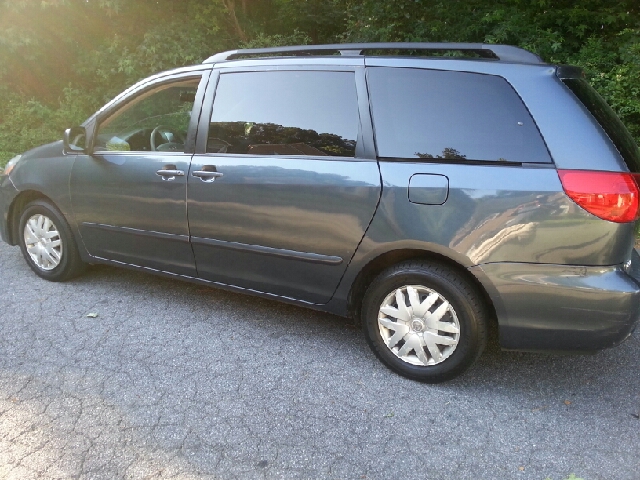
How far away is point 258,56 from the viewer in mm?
3977

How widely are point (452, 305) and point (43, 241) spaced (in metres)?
3.31

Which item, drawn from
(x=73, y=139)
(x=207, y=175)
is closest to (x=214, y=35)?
(x=73, y=139)

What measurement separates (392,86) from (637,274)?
1.59 m

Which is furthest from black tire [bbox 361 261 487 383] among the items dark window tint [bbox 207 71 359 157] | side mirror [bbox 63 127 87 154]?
side mirror [bbox 63 127 87 154]

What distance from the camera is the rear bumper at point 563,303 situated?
280 centimetres

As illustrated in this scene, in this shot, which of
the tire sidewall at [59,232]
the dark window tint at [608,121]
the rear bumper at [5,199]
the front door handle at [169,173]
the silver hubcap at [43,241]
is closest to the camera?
the dark window tint at [608,121]

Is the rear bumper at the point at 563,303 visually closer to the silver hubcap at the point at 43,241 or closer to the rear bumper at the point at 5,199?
the silver hubcap at the point at 43,241

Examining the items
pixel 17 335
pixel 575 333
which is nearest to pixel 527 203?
pixel 575 333

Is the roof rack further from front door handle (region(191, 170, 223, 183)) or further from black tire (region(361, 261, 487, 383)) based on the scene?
black tire (region(361, 261, 487, 383))

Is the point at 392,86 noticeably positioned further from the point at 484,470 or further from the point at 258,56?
the point at 484,470

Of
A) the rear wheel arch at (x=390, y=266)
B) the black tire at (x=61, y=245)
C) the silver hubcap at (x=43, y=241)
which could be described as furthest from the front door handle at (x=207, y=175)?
the silver hubcap at (x=43, y=241)

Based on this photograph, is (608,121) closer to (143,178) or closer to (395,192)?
(395,192)

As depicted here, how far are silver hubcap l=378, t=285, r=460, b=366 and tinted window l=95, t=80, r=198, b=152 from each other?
1.91 m

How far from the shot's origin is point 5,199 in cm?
485
